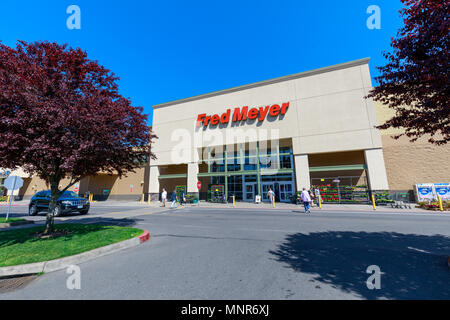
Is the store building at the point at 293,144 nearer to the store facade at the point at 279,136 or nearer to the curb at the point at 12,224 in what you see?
the store facade at the point at 279,136

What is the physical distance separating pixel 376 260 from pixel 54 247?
792 centimetres

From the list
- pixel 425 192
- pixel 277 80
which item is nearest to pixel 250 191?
pixel 277 80

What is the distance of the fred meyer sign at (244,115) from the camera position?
74.2 feet

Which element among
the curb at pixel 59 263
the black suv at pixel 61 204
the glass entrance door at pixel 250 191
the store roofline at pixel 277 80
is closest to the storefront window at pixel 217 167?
the glass entrance door at pixel 250 191

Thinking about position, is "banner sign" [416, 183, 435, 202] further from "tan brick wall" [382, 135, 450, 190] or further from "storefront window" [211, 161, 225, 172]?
"storefront window" [211, 161, 225, 172]

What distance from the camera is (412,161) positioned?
19.7 metres

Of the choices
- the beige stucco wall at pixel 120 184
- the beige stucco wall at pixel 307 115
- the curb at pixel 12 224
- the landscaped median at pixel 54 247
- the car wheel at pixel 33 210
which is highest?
the beige stucco wall at pixel 307 115

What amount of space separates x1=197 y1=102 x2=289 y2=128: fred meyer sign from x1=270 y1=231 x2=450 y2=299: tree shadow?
18.0 meters

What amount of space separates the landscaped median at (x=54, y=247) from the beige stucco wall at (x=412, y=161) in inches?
961

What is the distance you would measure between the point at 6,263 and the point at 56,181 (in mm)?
3276
